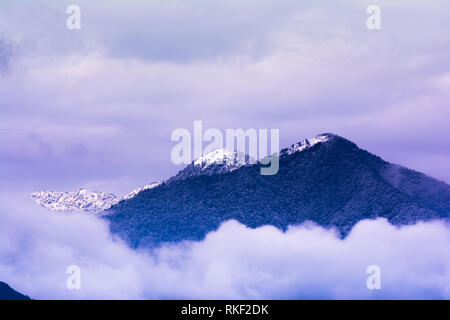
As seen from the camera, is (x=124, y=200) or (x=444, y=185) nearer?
(x=444, y=185)

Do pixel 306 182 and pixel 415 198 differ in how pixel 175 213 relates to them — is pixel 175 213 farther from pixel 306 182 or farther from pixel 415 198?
pixel 415 198

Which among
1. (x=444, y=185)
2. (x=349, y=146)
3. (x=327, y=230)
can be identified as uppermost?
(x=349, y=146)

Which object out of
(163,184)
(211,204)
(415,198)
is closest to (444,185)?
(415,198)
